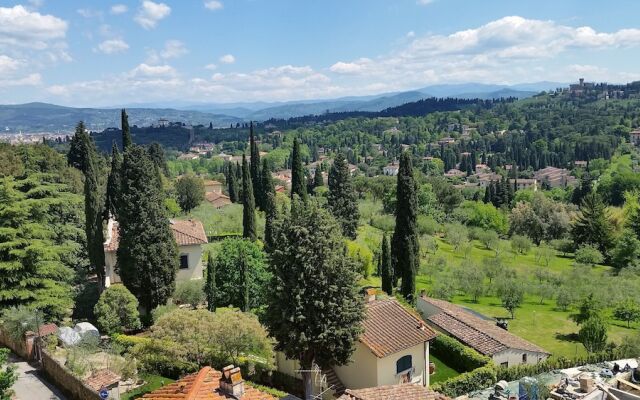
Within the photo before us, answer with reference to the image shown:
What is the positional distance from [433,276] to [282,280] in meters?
29.2

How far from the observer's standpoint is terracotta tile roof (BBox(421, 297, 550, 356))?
26.8 meters

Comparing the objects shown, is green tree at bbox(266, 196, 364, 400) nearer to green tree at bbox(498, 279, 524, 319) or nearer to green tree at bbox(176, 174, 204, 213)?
green tree at bbox(498, 279, 524, 319)

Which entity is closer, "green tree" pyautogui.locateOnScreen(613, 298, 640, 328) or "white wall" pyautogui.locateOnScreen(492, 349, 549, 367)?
"white wall" pyautogui.locateOnScreen(492, 349, 549, 367)

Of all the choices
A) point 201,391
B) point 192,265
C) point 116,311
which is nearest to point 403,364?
point 201,391

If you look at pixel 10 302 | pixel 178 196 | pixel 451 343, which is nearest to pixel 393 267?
pixel 451 343

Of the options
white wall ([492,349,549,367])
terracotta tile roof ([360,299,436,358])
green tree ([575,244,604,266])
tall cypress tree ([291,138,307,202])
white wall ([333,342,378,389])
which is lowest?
green tree ([575,244,604,266])

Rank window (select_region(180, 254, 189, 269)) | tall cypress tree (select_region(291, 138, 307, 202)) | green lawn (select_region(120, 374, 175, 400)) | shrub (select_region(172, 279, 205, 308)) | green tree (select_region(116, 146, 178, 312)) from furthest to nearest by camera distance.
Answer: tall cypress tree (select_region(291, 138, 307, 202))
window (select_region(180, 254, 189, 269))
shrub (select_region(172, 279, 205, 308))
green tree (select_region(116, 146, 178, 312))
green lawn (select_region(120, 374, 175, 400))

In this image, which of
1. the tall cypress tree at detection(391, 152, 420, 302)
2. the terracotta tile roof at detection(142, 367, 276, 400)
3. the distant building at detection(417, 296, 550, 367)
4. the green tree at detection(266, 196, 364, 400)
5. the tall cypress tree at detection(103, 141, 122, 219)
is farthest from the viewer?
the tall cypress tree at detection(103, 141, 122, 219)

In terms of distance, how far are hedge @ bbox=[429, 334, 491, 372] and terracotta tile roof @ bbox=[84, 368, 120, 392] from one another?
1591 cm

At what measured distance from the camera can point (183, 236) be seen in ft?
115

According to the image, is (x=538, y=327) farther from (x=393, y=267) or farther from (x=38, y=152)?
(x=38, y=152)

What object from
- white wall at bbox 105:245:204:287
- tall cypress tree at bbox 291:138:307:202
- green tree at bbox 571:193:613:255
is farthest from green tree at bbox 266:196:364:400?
green tree at bbox 571:193:613:255

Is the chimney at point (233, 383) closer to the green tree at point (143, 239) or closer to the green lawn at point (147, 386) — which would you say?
the green lawn at point (147, 386)

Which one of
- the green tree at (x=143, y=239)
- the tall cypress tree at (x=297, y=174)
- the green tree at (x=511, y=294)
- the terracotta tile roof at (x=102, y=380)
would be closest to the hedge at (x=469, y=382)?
the terracotta tile roof at (x=102, y=380)
